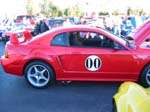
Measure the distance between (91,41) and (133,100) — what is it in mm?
Answer: 4512

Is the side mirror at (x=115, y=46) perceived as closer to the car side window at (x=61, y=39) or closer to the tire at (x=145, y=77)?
the tire at (x=145, y=77)

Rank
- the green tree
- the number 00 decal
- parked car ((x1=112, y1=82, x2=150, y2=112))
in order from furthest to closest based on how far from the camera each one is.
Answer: the green tree → the number 00 decal → parked car ((x1=112, y1=82, x2=150, y2=112))

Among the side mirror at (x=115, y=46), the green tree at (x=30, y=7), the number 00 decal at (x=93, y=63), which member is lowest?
the green tree at (x=30, y=7)

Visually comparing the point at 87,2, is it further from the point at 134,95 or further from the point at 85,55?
the point at 134,95

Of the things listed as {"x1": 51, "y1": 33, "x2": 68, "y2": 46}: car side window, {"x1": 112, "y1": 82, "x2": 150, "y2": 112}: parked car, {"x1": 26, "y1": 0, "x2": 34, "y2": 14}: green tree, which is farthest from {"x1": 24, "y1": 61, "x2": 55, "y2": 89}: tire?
{"x1": 26, "y1": 0, "x2": 34, "y2": 14}: green tree

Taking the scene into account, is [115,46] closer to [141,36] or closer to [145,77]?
[145,77]

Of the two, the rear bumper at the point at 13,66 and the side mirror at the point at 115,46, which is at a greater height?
the side mirror at the point at 115,46

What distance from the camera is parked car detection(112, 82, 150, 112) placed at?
3196 millimetres

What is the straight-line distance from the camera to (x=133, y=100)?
3.41 metres

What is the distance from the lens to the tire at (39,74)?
7.52 meters

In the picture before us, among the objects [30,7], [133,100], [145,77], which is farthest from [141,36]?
[30,7]

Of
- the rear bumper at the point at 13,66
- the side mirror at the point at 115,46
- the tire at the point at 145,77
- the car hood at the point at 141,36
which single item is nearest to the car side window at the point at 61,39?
the rear bumper at the point at 13,66

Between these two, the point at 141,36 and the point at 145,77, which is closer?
the point at 145,77

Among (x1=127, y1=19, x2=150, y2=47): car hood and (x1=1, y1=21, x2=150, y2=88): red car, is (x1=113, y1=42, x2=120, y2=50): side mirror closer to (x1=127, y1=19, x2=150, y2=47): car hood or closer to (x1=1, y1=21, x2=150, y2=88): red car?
(x1=1, y1=21, x2=150, y2=88): red car
